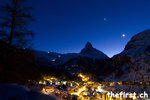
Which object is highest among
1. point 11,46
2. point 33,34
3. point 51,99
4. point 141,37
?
point 141,37

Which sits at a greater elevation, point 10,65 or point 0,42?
point 0,42

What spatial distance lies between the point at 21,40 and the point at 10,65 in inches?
62.7

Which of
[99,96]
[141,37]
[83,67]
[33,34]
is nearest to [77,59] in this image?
[83,67]

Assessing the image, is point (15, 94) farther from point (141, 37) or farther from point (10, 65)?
point (141, 37)

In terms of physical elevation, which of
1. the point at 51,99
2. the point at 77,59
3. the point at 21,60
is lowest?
the point at 51,99

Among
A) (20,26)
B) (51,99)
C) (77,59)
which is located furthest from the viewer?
(77,59)

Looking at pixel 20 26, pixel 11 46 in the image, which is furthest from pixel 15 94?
pixel 20 26

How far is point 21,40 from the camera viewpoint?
7484 millimetres

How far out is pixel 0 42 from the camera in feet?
22.4

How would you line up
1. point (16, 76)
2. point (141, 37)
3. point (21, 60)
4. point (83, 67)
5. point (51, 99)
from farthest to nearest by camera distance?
point (83, 67) < point (141, 37) < point (21, 60) < point (16, 76) < point (51, 99)

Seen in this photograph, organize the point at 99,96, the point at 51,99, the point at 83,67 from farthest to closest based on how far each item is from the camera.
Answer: the point at 83,67
the point at 99,96
the point at 51,99

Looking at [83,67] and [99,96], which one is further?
[83,67]

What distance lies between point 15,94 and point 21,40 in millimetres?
5304

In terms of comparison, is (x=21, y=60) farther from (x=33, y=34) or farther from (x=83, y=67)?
(x=83, y=67)
